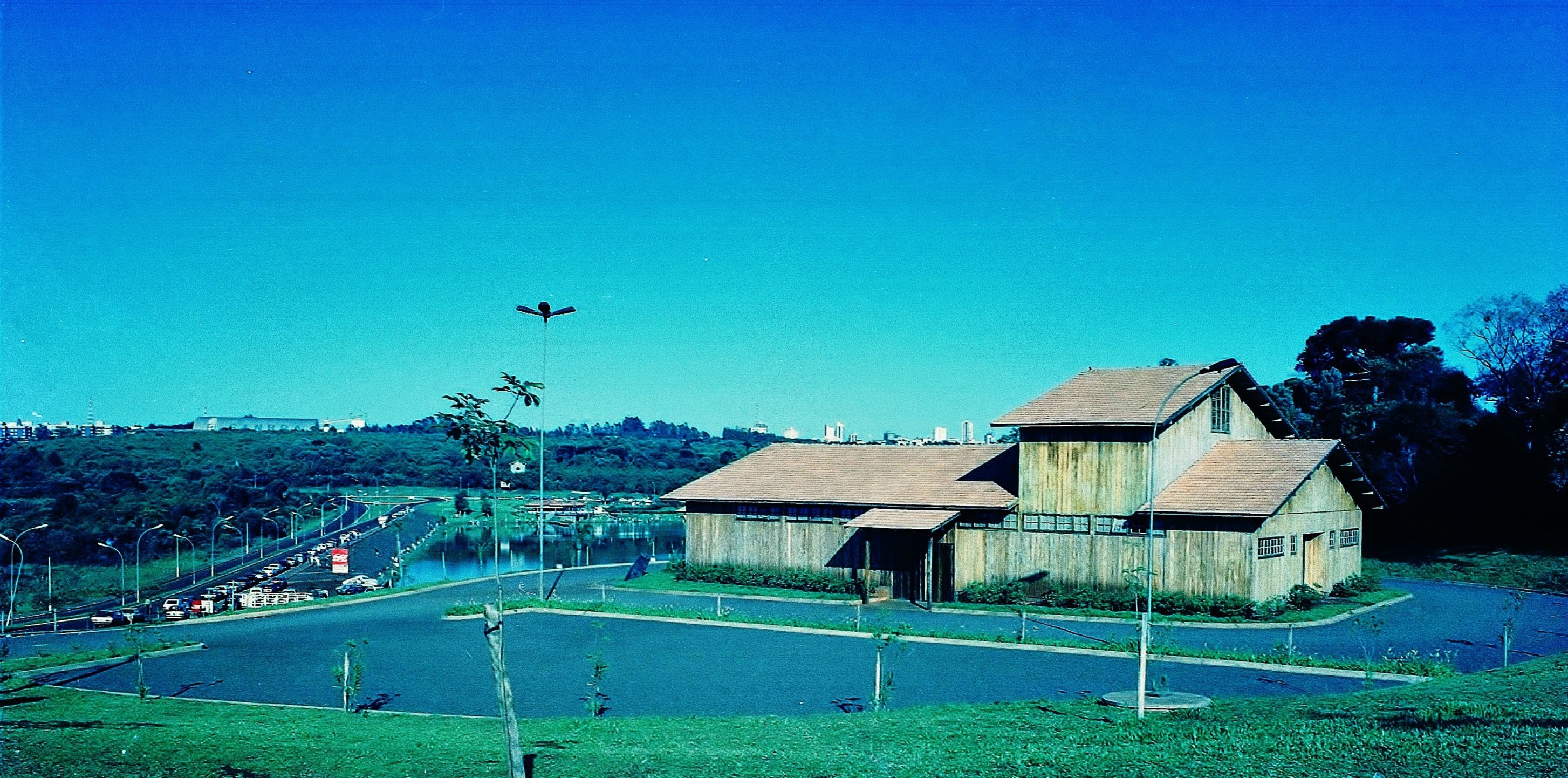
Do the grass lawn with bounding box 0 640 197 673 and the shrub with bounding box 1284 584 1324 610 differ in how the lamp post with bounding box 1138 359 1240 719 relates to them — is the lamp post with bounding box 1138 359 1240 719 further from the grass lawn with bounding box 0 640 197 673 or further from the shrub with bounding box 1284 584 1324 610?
the grass lawn with bounding box 0 640 197 673

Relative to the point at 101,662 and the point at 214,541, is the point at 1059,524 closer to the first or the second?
the point at 101,662

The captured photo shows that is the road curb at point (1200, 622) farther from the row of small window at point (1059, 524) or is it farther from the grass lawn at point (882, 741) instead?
the grass lawn at point (882, 741)

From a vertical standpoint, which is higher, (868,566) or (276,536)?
(868,566)

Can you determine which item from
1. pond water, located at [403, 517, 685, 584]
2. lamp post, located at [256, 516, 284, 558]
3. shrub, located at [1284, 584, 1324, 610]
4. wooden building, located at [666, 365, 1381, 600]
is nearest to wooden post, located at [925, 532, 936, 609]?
wooden building, located at [666, 365, 1381, 600]

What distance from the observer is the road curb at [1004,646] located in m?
19.7

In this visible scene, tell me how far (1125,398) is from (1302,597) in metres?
7.48

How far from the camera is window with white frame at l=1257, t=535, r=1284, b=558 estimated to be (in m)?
29.3

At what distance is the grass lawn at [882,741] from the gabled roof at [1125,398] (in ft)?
51.5

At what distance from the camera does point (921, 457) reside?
4072 cm

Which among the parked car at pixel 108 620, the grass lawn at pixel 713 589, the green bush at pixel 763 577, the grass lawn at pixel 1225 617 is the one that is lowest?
the parked car at pixel 108 620

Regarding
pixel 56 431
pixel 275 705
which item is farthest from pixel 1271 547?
pixel 56 431

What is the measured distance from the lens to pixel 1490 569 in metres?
39.4

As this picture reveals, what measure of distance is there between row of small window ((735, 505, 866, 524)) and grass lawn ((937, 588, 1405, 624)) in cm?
555

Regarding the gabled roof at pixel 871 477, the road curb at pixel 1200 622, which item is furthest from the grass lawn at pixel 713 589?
the road curb at pixel 1200 622
